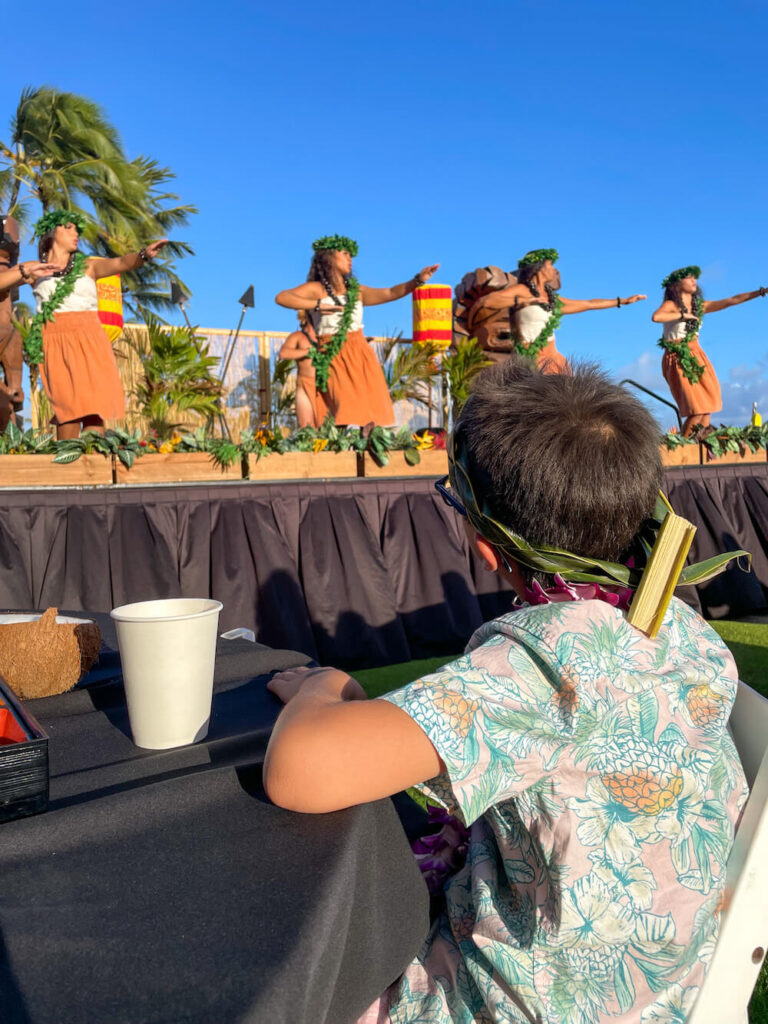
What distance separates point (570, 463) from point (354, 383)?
500cm

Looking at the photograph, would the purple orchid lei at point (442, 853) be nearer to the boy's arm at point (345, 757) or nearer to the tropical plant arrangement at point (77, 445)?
the boy's arm at point (345, 757)

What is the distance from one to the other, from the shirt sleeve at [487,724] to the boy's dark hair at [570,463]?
155mm

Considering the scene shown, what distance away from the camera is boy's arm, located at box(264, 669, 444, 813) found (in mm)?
560

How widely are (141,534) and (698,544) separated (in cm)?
336

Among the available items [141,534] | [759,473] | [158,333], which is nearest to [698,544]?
[759,473]

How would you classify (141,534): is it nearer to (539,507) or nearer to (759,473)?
(539,507)

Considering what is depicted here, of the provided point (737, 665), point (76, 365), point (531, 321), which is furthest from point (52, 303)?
point (737, 665)

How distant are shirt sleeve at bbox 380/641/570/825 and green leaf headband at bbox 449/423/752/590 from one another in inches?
5.0

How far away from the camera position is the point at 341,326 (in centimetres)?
545

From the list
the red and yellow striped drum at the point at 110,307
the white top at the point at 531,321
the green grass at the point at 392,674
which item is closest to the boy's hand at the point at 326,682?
the green grass at the point at 392,674

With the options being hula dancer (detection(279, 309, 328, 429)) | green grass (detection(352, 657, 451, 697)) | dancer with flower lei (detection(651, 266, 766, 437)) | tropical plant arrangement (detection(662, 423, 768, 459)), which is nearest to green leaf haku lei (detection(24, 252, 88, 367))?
hula dancer (detection(279, 309, 328, 429))

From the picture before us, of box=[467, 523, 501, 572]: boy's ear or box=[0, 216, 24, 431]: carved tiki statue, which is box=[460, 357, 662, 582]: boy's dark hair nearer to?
box=[467, 523, 501, 572]: boy's ear

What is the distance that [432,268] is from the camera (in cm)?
515

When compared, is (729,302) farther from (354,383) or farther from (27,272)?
Result: (27,272)
